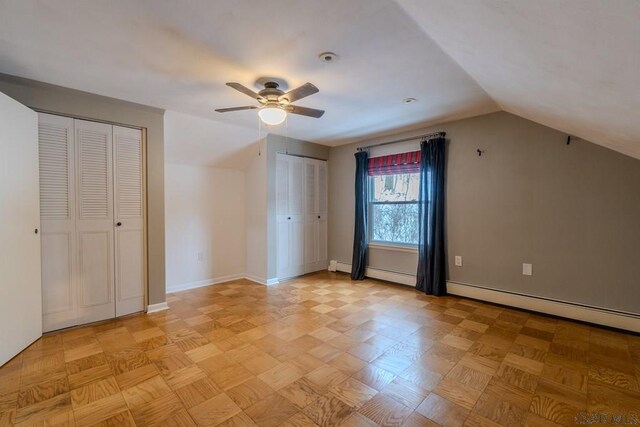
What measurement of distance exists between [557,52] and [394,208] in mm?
3130

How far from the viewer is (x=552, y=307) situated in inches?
117

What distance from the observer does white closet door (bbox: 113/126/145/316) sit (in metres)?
2.98

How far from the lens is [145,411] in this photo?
1632 mm

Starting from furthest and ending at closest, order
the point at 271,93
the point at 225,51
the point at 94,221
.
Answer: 1. the point at 94,221
2. the point at 271,93
3. the point at 225,51

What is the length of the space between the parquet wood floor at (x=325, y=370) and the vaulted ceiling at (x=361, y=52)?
173cm

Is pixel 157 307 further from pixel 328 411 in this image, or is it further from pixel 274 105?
pixel 274 105

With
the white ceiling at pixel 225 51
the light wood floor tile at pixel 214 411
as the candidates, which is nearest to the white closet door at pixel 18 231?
the white ceiling at pixel 225 51

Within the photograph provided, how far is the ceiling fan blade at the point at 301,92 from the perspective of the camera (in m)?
2.08

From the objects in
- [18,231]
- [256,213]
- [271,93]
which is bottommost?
[18,231]

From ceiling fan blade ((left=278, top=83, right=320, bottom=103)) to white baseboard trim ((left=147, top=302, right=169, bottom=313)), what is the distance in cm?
266

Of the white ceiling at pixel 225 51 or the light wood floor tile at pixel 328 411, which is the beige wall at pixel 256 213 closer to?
the white ceiling at pixel 225 51

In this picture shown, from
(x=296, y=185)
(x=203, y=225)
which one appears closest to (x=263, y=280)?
(x=203, y=225)

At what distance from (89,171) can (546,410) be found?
4116 mm

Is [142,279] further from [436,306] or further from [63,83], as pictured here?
[436,306]
